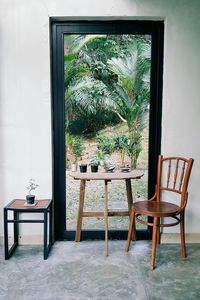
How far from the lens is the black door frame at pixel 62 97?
3191mm

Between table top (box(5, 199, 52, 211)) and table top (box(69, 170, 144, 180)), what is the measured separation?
1.21ft

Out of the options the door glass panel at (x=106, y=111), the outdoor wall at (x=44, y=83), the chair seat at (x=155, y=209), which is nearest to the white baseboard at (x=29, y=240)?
the outdoor wall at (x=44, y=83)

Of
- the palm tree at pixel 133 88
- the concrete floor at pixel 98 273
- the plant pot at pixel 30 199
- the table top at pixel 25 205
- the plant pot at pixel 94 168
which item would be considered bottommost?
the concrete floor at pixel 98 273

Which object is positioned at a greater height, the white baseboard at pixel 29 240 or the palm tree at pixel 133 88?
the palm tree at pixel 133 88

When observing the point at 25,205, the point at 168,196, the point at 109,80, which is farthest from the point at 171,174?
the point at 25,205

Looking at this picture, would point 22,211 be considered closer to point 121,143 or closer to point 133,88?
point 121,143

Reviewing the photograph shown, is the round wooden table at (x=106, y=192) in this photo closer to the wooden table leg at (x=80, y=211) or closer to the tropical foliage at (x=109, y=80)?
the wooden table leg at (x=80, y=211)

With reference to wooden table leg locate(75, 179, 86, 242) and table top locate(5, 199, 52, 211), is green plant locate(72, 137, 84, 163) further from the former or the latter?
table top locate(5, 199, 52, 211)

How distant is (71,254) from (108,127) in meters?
1.30

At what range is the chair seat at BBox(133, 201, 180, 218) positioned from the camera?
2764mm

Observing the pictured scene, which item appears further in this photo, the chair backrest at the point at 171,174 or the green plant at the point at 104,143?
the green plant at the point at 104,143

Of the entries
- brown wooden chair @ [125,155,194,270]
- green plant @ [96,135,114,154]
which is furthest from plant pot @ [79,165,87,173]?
brown wooden chair @ [125,155,194,270]

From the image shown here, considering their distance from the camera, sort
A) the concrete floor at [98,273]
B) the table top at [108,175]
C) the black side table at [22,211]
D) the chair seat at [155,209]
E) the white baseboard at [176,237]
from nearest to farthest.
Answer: the concrete floor at [98,273], the chair seat at [155,209], the black side table at [22,211], the table top at [108,175], the white baseboard at [176,237]

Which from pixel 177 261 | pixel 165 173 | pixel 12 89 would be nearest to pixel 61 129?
pixel 12 89
